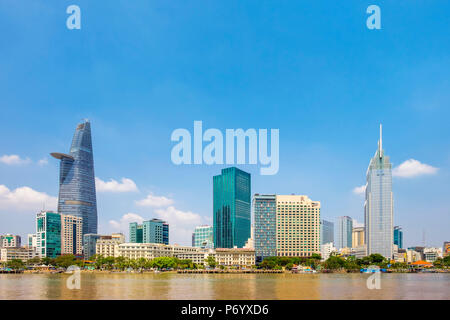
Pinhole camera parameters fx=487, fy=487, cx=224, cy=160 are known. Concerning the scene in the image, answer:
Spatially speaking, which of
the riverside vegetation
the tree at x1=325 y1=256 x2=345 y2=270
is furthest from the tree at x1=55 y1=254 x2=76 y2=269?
the tree at x1=325 y1=256 x2=345 y2=270

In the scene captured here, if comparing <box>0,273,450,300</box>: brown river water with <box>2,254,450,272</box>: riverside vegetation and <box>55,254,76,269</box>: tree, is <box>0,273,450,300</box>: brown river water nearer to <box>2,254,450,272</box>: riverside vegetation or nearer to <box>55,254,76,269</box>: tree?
<box>2,254,450,272</box>: riverside vegetation

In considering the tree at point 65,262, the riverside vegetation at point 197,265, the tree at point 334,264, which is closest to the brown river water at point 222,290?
the riverside vegetation at point 197,265

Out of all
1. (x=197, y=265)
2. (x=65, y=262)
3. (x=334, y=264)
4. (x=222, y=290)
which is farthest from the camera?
(x=65, y=262)

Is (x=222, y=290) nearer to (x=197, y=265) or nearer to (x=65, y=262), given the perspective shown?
(x=197, y=265)

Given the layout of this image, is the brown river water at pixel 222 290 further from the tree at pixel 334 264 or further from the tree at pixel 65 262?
the tree at pixel 65 262

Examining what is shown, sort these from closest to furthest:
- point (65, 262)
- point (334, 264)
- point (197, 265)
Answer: point (334, 264), point (197, 265), point (65, 262)

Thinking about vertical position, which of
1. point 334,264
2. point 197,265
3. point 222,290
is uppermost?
point 222,290

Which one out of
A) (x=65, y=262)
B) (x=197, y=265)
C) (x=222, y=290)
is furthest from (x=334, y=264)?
(x=222, y=290)

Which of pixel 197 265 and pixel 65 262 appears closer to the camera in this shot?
pixel 197 265
